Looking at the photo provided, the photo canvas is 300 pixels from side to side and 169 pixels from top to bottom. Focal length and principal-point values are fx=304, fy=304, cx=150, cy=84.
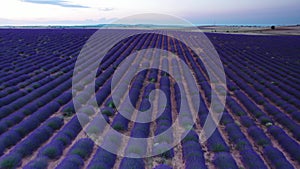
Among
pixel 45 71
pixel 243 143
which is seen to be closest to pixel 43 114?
pixel 243 143

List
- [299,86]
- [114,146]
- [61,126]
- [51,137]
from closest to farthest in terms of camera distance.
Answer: [114,146]
[51,137]
[61,126]
[299,86]

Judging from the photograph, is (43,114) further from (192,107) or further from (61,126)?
(192,107)

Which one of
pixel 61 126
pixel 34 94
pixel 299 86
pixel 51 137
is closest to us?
pixel 51 137

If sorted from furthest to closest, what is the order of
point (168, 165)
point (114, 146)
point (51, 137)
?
point (51, 137) < point (114, 146) < point (168, 165)

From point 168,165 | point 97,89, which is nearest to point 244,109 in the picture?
point 168,165

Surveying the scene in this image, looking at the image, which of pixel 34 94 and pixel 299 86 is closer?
pixel 34 94

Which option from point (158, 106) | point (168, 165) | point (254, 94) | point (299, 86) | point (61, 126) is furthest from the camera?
point (299, 86)

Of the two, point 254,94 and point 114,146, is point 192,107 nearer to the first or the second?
point 254,94

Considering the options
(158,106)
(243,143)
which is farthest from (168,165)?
(158,106)

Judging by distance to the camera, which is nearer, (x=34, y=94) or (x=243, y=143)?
(x=243, y=143)
